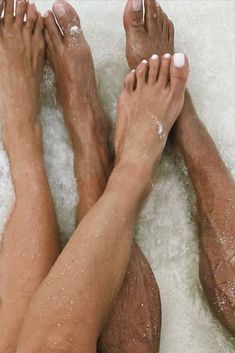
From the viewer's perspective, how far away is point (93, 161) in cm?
136

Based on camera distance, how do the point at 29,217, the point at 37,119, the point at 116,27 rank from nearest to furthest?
the point at 29,217
the point at 37,119
the point at 116,27

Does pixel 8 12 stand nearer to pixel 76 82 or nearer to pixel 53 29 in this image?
pixel 53 29

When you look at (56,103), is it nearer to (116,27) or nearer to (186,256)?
(116,27)

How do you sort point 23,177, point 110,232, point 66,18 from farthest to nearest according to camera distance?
1. point 66,18
2. point 23,177
3. point 110,232

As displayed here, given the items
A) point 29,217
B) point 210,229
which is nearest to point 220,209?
point 210,229

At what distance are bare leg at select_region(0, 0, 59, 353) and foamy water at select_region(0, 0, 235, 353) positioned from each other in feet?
0.23

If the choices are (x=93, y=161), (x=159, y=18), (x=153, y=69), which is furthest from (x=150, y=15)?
(x=93, y=161)

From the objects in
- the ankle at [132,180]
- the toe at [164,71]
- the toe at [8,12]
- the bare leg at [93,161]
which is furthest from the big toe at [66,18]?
the ankle at [132,180]

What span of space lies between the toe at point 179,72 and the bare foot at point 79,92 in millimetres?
177

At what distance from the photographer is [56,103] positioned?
4.80ft

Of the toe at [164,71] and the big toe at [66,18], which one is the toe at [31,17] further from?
the toe at [164,71]

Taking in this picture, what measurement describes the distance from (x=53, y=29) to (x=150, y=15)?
23 centimetres

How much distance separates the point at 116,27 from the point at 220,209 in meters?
0.52

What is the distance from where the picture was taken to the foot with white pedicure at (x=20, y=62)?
4.56ft
